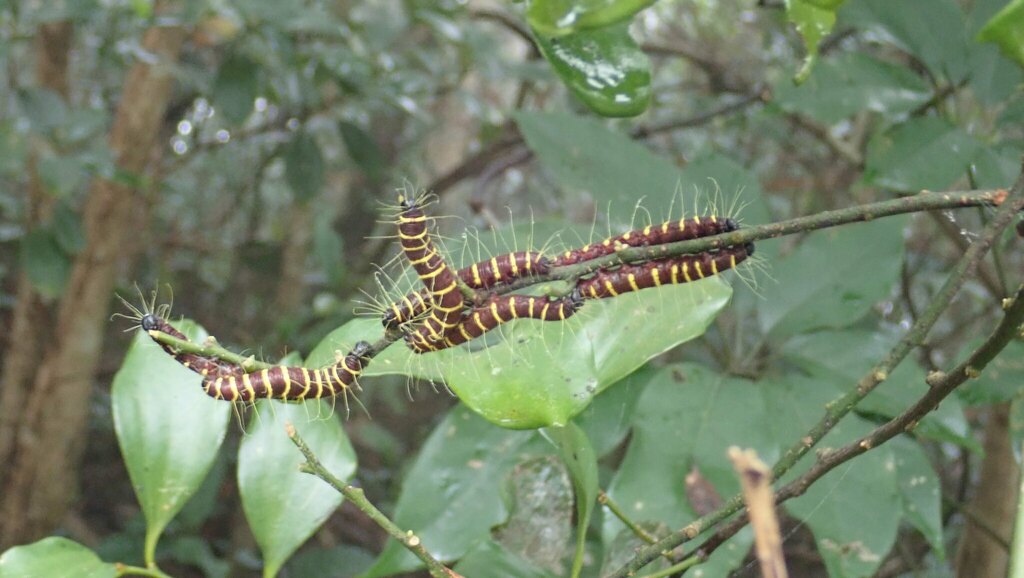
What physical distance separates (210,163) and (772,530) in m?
4.63

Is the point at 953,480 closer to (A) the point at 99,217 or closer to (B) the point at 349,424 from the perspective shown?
(B) the point at 349,424

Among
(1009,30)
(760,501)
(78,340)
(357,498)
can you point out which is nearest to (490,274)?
(357,498)

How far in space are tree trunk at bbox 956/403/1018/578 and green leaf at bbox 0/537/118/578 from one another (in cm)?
162

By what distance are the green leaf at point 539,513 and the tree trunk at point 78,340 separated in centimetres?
176

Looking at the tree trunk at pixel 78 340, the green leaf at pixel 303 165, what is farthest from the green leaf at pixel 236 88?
the green leaf at pixel 303 165

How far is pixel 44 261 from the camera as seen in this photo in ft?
7.65

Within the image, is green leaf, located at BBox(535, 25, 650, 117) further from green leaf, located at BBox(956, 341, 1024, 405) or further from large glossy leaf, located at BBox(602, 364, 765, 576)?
green leaf, located at BBox(956, 341, 1024, 405)

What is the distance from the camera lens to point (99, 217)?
8.16ft

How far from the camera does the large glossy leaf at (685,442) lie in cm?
122

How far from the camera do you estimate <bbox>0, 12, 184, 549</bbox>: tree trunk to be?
8.02 ft

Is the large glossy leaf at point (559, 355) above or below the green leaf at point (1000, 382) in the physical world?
above

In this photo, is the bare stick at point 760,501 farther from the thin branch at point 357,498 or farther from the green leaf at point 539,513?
the green leaf at point 539,513

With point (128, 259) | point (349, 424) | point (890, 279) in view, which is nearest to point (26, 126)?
point (128, 259)

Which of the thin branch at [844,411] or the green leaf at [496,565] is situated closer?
the thin branch at [844,411]
